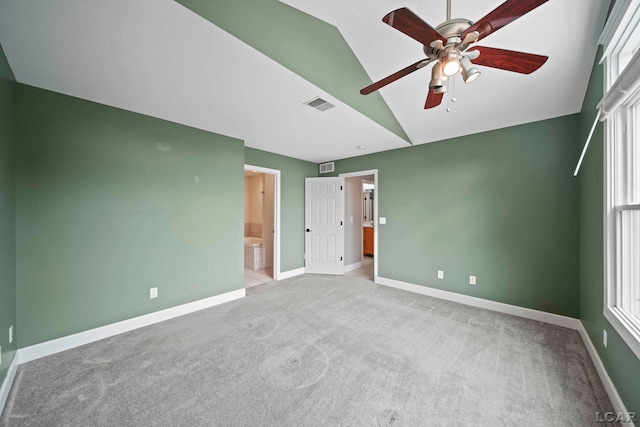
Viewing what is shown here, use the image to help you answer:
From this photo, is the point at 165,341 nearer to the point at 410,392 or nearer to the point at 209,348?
the point at 209,348

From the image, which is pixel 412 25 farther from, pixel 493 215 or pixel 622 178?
pixel 493 215

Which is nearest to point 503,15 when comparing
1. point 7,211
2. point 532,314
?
point 532,314

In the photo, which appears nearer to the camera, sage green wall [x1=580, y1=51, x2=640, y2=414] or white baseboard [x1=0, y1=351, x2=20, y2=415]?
sage green wall [x1=580, y1=51, x2=640, y2=414]

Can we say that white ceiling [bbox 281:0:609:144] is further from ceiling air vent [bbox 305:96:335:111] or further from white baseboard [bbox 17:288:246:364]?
white baseboard [bbox 17:288:246:364]

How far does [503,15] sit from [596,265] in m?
2.14

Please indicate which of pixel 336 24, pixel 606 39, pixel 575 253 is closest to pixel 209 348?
pixel 336 24

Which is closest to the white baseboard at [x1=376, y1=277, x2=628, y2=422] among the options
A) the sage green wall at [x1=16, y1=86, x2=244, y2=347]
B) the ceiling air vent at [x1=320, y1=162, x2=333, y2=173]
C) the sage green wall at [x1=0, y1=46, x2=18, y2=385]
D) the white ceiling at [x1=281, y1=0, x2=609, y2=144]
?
the white ceiling at [x1=281, y1=0, x2=609, y2=144]

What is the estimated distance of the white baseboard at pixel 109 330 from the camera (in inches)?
81.0

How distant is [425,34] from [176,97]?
2.23 meters

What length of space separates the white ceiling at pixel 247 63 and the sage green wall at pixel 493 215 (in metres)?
0.39

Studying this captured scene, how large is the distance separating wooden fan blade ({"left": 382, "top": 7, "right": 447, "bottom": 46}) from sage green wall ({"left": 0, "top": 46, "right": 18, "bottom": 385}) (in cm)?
260

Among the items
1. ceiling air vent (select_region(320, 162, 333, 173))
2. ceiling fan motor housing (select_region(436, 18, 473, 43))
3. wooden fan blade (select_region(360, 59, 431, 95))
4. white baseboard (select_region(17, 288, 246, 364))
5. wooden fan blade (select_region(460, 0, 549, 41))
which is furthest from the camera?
ceiling air vent (select_region(320, 162, 333, 173))

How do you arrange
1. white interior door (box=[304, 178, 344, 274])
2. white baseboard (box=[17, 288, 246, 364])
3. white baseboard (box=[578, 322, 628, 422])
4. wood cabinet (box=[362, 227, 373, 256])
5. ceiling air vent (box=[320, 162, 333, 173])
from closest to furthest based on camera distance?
white baseboard (box=[578, 322, 628, 422]) < white baseboard (box=[17, 288, 246, 364]) < white interior door (box=[304, 178, 344, 274]) < ceiling air vent (box=[320, 162, 333, 173]) < wood cabinet (box=[362, 227, 373, 256])

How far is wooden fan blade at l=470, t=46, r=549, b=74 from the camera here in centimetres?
127
